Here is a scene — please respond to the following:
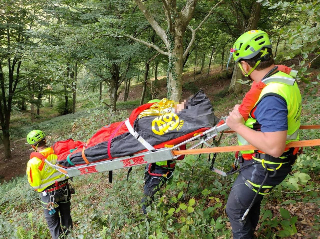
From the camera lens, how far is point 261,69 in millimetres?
2539

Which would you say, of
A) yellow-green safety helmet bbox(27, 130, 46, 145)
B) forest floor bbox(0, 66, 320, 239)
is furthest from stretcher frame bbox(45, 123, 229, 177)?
forest floor bbox(0, 66, 320, 239)

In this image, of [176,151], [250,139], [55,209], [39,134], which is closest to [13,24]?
[39,134]

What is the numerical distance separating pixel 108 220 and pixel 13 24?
1434 centimetres

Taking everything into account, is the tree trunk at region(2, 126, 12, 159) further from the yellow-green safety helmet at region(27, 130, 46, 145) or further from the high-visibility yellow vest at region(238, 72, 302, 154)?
the high-visibility yellow vest at region(238, 72, 302, 154)

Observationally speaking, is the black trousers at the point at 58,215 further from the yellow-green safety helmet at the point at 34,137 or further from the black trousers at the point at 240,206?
the black trousers at the point at 240,206

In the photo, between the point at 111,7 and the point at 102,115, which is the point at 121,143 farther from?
the point at 111,7

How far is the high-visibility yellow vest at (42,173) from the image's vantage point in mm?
4867

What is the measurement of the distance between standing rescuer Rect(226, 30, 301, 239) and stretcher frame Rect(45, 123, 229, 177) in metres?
0.48

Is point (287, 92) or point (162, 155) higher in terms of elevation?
point (287, 92)

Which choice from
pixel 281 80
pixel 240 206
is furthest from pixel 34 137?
pixel 281 80

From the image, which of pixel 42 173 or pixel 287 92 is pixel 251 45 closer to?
pixel 287 92

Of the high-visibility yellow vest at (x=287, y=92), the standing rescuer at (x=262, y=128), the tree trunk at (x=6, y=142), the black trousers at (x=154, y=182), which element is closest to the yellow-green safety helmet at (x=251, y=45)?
the standing rescuer at (x=262, y=128)

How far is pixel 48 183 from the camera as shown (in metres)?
5.12

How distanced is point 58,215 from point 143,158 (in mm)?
3304
